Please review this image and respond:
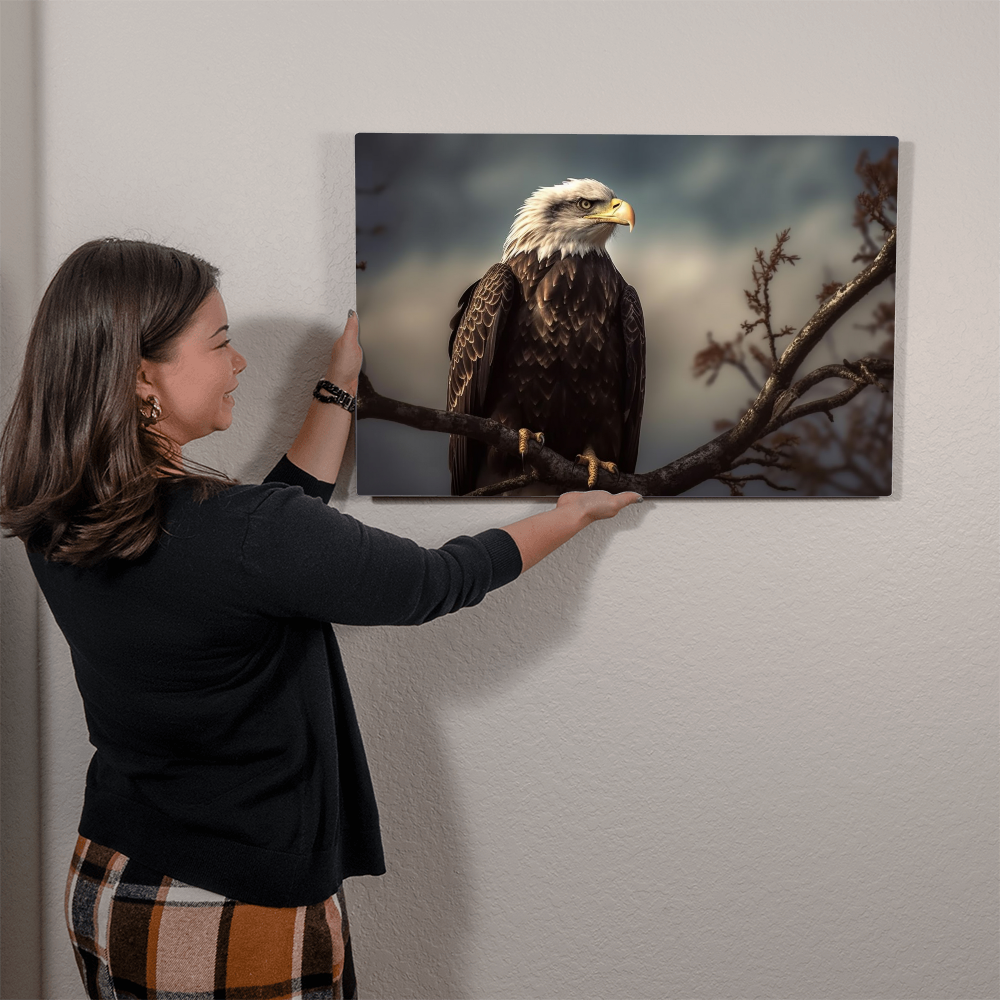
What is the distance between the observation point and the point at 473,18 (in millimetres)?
1029

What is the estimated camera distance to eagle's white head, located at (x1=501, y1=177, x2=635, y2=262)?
1.01 metres

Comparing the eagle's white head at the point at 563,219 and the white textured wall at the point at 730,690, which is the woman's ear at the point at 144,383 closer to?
the white textured wall at the point at 730,690

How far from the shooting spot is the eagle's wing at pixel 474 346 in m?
1.01

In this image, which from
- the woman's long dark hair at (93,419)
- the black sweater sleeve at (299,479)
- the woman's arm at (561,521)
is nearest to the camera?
the woman's long dark hair at (93,419)

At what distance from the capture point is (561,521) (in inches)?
36.6

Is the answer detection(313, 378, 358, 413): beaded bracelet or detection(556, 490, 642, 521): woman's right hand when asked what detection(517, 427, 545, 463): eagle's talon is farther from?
detection(313, 378, 358, 413): beaded bracelet

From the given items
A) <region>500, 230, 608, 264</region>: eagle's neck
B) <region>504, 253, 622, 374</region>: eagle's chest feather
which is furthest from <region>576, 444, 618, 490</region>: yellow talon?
<region>500, 230, 608, 264</region>: eagle's neck

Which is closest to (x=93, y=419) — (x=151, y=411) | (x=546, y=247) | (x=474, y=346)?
(x=151, y=411)

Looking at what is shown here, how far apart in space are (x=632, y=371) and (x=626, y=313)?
0.08 metres


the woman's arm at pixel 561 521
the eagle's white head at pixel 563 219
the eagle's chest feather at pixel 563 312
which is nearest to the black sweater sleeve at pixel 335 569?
the woman's arm at pixel 561 521

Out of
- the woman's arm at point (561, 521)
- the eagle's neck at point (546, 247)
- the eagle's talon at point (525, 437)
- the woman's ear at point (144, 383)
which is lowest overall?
the woman's arm at point (561, 521)

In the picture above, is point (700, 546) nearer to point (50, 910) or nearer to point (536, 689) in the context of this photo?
point (536, 689)

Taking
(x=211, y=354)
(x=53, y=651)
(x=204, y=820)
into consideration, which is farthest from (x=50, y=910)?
(x=211, y=354)

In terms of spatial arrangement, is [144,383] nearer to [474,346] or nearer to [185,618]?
[185,618]
